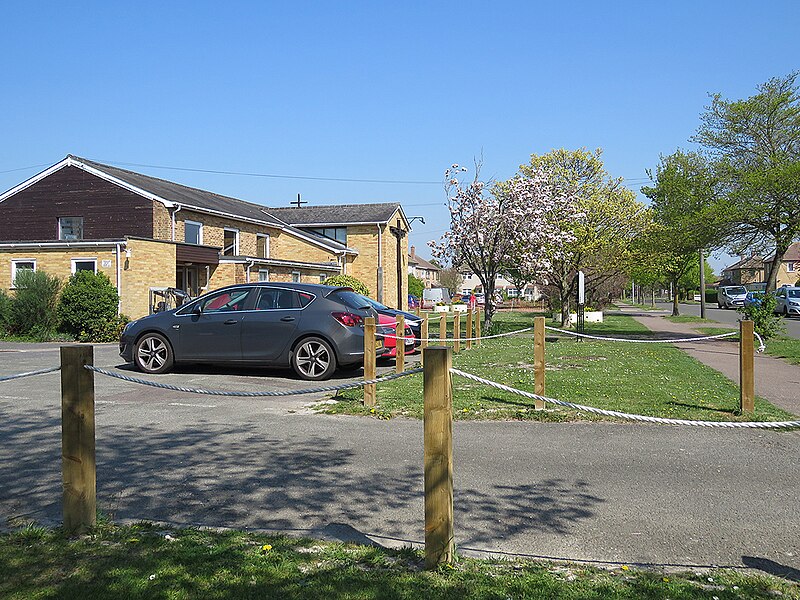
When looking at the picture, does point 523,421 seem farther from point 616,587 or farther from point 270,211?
point 270,211

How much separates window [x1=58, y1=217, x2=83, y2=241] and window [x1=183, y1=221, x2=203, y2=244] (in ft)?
13.5

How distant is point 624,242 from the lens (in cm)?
3278

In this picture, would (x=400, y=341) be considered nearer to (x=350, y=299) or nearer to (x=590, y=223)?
(x=350, y=299)

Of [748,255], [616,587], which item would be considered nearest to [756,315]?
[748,255]

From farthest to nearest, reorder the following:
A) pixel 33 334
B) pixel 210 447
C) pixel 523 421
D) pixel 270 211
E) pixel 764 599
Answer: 1. pixel 270 211
2. pixel 33 334
3. pixel 523 421
4. pixel 210 447
5. pixel 764 599

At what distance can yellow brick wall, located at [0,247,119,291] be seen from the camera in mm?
23641

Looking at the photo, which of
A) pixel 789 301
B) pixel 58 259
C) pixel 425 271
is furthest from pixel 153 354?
pixel 425 271

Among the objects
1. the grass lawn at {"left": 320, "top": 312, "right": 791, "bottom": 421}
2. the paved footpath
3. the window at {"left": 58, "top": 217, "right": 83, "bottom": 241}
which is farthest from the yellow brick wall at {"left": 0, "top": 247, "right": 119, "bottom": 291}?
the paved footpath

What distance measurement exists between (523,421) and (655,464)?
6.97 ft

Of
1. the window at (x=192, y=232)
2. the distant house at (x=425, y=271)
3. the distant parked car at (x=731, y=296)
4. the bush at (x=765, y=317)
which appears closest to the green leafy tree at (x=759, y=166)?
the bush at (x=765, y=317)

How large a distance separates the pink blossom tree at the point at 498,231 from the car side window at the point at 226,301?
44.6 feet

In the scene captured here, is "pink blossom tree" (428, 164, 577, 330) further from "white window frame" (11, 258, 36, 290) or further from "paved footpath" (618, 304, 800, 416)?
"white window frame" (11, 258, 36, 290)

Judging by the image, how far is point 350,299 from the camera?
12.8 metres

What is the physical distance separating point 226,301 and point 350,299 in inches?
82.2
